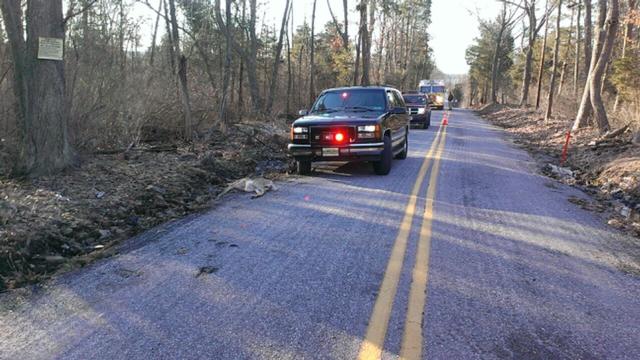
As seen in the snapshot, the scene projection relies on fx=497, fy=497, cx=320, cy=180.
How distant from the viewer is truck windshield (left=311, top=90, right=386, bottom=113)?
11375 millimetres

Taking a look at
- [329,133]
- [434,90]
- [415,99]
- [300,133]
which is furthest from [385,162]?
[434,90]

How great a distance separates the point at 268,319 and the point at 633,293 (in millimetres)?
3410

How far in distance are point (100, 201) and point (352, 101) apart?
626 cm

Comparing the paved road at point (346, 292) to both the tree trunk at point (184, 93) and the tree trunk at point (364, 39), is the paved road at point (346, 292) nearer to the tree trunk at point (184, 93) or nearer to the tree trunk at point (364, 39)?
the tree trunk at point (184, 93)

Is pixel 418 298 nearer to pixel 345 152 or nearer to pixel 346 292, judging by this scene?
pixel 346 292

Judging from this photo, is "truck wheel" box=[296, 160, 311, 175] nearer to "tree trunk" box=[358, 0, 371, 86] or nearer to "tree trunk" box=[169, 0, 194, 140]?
"tree trunk" box=[169, 0, 194, 140]

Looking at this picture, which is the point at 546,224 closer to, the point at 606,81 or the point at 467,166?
the point at 467,166

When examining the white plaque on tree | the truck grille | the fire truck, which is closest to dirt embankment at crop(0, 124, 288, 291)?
the truck grille

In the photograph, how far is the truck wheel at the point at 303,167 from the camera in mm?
10703

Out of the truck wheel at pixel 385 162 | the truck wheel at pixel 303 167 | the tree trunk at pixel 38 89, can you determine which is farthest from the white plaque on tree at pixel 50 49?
the truck wheel at pixel 385 162

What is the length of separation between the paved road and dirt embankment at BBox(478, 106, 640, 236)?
1105 millimetres

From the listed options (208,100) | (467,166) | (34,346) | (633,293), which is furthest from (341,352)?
(208,100)

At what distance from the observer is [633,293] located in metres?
4.63

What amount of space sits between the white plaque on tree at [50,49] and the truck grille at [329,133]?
4.80 meters
